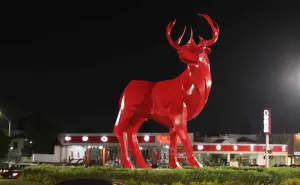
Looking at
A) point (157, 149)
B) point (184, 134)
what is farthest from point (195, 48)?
point (157, 149)

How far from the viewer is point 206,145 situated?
157 feet

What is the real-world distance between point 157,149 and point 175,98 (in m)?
28.1

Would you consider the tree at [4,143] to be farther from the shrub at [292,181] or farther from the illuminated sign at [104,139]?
the shrub at [292,181]

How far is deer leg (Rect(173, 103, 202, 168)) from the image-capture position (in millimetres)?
17528

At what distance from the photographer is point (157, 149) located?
45500mm

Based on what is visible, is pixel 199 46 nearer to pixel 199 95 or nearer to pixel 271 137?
pixel 199 95

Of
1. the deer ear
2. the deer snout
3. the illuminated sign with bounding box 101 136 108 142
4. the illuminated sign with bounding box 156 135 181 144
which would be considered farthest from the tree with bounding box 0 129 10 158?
the deer ear

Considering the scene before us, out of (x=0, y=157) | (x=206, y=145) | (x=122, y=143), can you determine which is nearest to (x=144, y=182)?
(x=122, y=143)

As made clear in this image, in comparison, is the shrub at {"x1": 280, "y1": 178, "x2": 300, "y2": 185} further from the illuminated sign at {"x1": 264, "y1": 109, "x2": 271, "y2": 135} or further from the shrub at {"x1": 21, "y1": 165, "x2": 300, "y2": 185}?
the illuminated sign at {"x1": 264, "y1": 109, "x2": 271, "y2": 135}

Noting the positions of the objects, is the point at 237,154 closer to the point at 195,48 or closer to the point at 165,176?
the point at 195,48

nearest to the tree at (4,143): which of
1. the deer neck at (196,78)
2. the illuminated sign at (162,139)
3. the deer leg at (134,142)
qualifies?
the illuminated sign at (162,139)

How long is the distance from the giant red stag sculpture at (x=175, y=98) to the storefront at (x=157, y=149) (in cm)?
1984

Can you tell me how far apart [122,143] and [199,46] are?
4919mm

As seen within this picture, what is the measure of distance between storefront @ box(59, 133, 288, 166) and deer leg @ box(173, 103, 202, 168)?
20.7m
